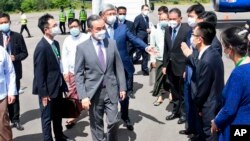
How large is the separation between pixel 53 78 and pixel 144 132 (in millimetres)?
2034

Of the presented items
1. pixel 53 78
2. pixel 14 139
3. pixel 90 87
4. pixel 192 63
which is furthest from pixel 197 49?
pixel 14 139

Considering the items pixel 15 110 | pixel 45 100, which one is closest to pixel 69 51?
pixel 45 100

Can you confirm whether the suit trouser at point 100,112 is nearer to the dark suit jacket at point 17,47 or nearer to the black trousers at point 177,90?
the black trousers at point 177,90

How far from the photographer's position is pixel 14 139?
6.66m

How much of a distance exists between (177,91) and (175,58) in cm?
77

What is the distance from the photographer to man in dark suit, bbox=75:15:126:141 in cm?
500

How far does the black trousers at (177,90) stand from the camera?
23.9 feet

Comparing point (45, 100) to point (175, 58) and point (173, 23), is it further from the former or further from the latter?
point (173, 23)

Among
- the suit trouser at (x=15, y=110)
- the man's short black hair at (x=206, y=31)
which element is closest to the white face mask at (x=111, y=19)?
the man's short black hair at (x=206, y=31)

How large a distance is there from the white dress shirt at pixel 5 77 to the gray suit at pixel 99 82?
102cm

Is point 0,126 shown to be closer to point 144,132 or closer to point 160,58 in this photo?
point 144,132

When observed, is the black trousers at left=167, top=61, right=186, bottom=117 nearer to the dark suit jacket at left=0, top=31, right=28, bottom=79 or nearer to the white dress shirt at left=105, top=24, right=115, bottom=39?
the white dress shirt at left=105, top=24, right=115, bottom=39

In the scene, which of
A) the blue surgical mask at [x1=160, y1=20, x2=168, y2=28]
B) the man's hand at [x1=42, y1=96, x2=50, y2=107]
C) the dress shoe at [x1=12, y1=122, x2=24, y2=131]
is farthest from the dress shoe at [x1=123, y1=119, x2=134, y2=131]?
the blue surgical mask at [x1=160, y1=20, x2=168, y2=28]

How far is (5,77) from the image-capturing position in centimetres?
531
